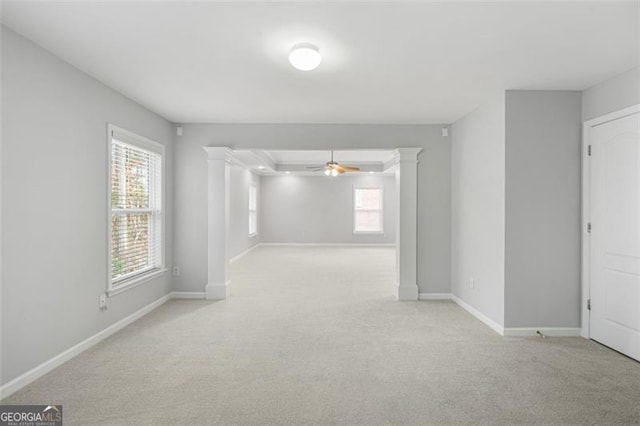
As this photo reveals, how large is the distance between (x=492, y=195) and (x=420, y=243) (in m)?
1.39

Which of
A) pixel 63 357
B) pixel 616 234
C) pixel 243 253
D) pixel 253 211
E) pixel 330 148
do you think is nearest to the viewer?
pixel 63 357

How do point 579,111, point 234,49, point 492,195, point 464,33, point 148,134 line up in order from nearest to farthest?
1. point 464,33
2. point 234,49
3. point 579,111
4. point 492,195
5. point 148,134

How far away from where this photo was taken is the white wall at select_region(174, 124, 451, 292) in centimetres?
484

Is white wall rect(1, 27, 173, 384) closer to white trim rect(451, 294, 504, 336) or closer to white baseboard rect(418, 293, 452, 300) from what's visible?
white baseboard rect(418, 293, 452, 300)

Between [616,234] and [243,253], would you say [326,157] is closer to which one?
[243,253]

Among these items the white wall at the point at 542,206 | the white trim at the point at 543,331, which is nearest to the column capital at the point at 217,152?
the white wall at the point at 542,206

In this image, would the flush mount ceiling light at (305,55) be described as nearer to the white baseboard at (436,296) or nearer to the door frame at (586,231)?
the door frame at (586,231)

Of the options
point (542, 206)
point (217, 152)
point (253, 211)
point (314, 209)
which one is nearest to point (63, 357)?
point (217, 152)

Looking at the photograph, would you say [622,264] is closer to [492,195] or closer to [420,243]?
[492,195]

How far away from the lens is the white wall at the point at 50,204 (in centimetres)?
232

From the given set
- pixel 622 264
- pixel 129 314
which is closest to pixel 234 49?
pixel 129 314

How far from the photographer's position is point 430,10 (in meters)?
2.08

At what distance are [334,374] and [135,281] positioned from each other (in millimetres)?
2547

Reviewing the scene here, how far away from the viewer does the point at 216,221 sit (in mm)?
4848
